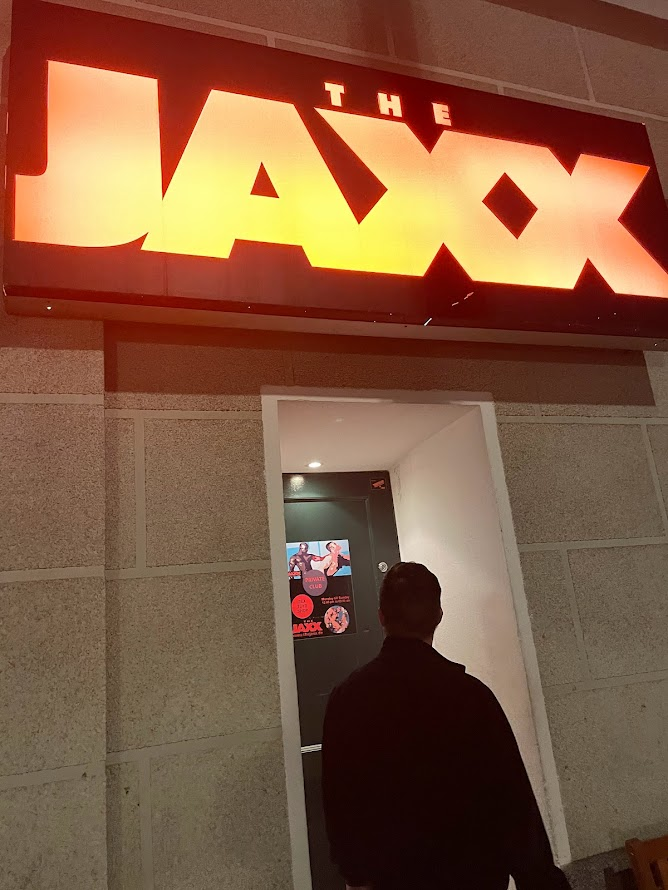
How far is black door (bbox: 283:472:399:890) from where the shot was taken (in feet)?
6.17

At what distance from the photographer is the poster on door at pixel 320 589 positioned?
196 cm

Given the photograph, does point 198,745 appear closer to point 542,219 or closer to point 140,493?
point 140,493

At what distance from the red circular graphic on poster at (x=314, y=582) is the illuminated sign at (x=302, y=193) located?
Result: 2.92 feet

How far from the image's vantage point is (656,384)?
2.00m

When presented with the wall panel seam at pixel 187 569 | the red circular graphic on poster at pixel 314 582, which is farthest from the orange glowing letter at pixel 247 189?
the red circular graphic on poster at pixel 314 582

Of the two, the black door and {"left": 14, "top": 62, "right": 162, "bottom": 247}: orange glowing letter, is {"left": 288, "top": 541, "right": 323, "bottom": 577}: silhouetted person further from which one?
{"left": 14, "top": 62, "right": 162, "bottom": 247}: orange glowing letter

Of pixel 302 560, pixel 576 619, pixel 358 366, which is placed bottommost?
pixel 576 619

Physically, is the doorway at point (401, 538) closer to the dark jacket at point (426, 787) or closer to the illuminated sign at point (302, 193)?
the dark jacket at point (426, 787)

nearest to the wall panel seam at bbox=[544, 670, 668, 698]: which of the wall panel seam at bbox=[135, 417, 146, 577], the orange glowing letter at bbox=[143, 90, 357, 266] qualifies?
the wall panel seam at bbox=[135, 417, 146, 577]

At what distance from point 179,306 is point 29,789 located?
99cm

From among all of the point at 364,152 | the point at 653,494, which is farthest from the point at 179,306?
the point at 653,494

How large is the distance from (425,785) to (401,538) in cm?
102

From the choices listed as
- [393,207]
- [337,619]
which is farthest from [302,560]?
[393,207]

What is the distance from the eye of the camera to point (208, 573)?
54.0 inches
